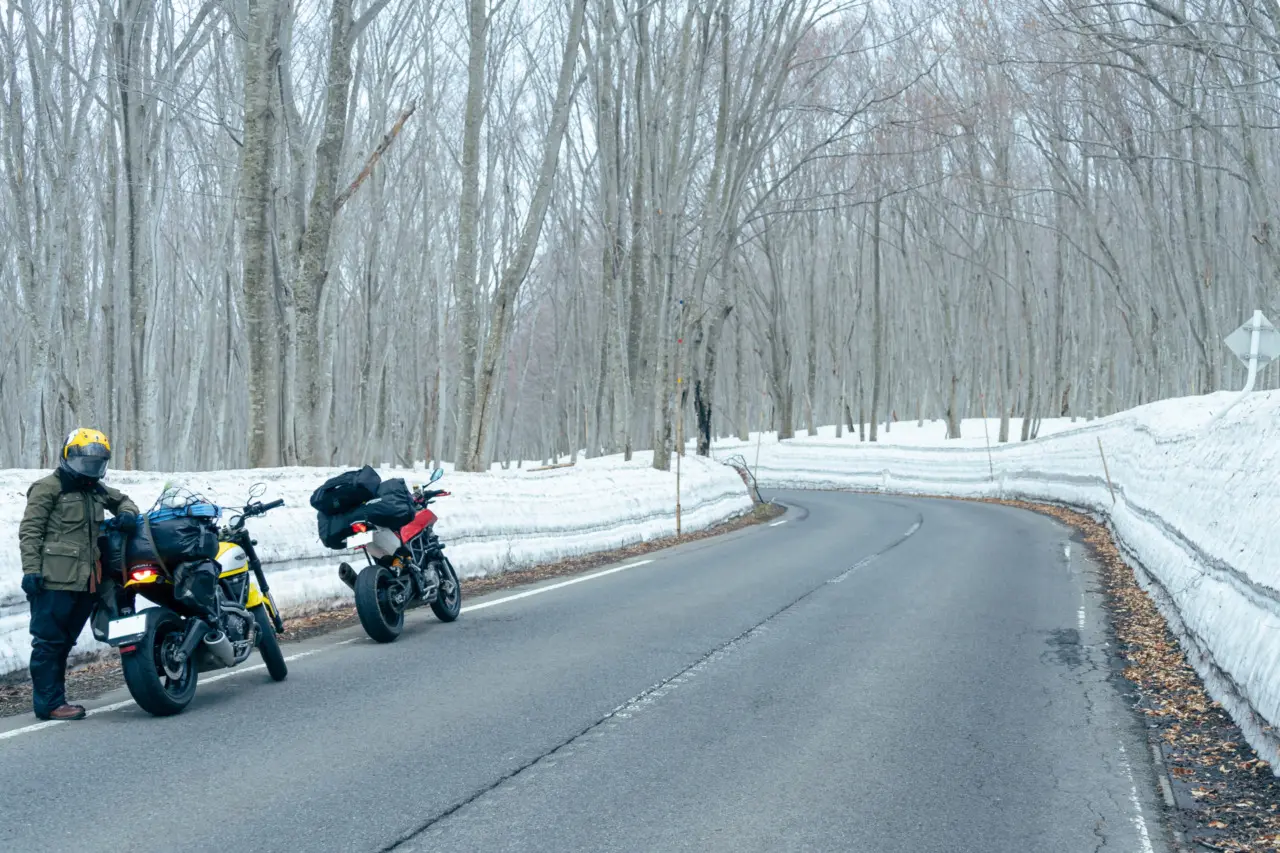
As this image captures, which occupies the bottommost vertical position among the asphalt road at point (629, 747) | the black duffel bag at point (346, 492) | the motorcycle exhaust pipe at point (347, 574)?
the asphalt road at point (629, 747)

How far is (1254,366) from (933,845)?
558 inches

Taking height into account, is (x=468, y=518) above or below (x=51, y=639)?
above

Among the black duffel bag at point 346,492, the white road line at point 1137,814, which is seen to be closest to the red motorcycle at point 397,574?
the black duffel bag at point 346,492

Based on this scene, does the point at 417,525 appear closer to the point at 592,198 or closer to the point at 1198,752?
the point at 1198,752

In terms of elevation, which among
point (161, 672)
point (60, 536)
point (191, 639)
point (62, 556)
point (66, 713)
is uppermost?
point (60, 536)

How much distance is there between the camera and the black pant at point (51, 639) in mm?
6836

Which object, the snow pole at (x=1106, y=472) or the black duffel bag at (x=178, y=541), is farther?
the snow pole at (x=1106, y=472)

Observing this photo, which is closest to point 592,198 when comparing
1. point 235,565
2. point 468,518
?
point 468,518

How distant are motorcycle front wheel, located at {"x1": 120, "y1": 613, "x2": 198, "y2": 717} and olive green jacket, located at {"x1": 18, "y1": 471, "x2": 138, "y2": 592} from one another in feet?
1.62

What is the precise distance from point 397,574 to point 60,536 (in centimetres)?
343

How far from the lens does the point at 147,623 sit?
22.4 ft

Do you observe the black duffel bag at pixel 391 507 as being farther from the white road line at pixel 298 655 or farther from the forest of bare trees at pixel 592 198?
the forest of bare trees at pixel 592 198

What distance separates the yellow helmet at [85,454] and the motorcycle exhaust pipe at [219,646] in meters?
1.21

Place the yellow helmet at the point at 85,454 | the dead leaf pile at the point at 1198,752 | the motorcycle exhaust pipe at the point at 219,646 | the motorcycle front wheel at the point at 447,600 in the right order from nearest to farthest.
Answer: the dead leaf pile at the point at 1198,752, the yellow helmet at the point at 85,454, the motorcycle exhaust pipe at the point at 219,646, the motorcycle front wheel at the point at 447,600
